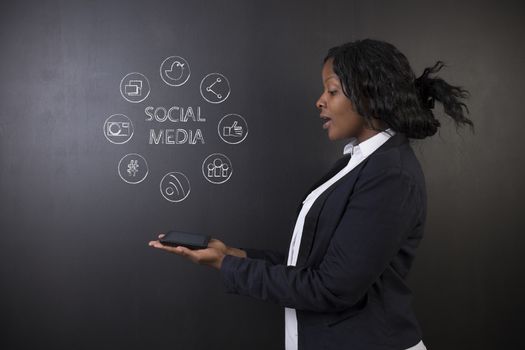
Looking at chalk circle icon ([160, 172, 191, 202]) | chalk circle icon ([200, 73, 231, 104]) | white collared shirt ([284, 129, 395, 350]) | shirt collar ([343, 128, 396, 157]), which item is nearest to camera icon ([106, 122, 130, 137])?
chalk circle icon ([160, 172, 191, 202])

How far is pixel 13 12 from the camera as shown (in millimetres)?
2064

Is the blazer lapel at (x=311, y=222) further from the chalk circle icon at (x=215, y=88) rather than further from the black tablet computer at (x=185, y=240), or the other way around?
the chalk circle icon at (x=215, y=88)

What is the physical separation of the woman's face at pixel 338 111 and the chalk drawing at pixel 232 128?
0.97 meters

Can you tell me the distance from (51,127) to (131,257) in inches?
26.7

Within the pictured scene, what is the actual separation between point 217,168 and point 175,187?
0.67 ft

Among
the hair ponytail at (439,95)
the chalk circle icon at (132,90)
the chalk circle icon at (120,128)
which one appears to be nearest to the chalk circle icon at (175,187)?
the chalk circle icon at (120,128)

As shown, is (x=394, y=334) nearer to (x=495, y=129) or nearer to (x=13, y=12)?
(x=495, y=129)

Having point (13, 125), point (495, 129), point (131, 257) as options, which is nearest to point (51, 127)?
point (13, 125)

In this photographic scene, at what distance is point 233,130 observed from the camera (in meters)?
2.07

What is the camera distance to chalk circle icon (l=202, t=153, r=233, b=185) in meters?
2.07

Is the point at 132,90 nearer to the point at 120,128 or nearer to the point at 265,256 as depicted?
the point at 120,128

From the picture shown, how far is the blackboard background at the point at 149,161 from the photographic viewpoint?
6.73ft

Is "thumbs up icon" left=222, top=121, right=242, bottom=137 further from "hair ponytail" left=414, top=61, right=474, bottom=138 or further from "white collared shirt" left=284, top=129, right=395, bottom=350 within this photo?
"hair ponytail" left=414, top=61, right=474, bottom=138

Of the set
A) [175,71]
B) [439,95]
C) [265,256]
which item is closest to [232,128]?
[175,71]
